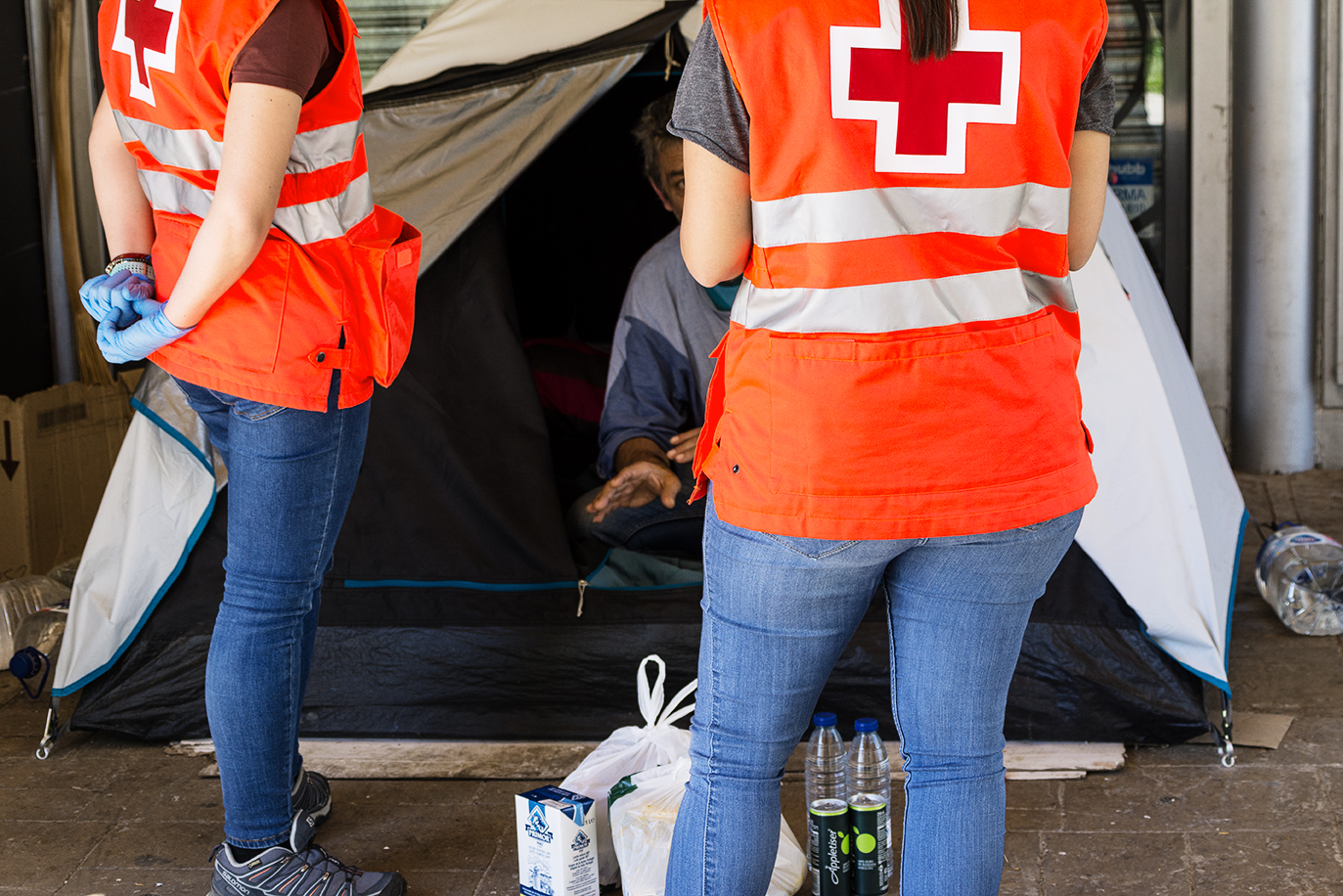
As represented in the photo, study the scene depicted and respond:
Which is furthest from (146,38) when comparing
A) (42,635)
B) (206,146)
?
(42,635)

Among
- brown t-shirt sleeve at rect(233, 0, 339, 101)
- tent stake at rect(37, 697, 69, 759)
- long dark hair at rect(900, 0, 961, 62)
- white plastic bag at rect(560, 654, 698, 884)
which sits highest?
brown t-shirt sleeve at rect(233, 0, 339, 101)

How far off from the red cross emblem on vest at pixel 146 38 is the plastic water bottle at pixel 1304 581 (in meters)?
2.41

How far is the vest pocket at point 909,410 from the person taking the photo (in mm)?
1069

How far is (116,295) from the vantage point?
1.53 meters


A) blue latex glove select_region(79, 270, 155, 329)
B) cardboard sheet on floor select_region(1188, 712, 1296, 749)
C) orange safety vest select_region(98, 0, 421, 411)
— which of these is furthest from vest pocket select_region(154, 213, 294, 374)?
cardboard sheet on floor select_region(1188, 712, 1296, 749)

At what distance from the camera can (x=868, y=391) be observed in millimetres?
1070

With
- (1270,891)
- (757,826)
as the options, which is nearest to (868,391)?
(757,826)

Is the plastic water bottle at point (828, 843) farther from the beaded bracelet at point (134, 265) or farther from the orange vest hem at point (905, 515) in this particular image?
the beaded bracelet at point (134, 265)

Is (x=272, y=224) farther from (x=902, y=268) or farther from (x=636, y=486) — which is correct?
(x=636, y=486)

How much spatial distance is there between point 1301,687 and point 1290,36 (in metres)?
2.31

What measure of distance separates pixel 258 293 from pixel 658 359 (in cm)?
115

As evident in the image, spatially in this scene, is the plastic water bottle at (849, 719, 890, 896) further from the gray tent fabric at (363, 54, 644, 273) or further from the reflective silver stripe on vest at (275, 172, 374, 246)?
the gray tent fabric at (363, 54, 644, 273)

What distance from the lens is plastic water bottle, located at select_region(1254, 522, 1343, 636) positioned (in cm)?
267

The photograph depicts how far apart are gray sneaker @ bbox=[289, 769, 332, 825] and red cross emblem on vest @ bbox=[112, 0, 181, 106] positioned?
3.31 ft
